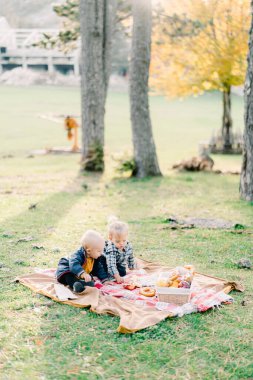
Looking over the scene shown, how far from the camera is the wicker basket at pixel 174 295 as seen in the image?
5.93 metres

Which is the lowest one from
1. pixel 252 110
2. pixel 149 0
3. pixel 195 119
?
pixel 195 119

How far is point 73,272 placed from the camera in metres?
6.38

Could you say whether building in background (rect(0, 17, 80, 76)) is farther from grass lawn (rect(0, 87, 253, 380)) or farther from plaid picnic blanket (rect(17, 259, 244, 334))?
plaid picnic blanket (rect(17, 259, 244, 334))

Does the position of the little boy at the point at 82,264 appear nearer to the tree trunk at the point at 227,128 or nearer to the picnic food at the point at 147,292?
the picnic food at the point at 147,292

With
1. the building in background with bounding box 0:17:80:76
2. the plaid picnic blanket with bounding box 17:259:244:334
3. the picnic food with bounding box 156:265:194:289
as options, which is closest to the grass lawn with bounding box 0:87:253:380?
the plaid picnic blanket with bounding box 17:259:244:334

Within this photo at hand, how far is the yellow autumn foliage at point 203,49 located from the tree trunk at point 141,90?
23.1 ft

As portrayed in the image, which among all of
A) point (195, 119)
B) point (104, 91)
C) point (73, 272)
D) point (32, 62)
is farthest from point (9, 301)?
point (32, 62)

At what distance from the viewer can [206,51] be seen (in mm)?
24312

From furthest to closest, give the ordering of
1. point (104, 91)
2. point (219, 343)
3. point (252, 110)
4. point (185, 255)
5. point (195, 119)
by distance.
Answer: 1. point (195, 119)
2. point (104, 91)
3. point (252, 110)
4. point (185, 255)
5. point (219, 343)

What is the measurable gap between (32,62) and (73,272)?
53.5 metres

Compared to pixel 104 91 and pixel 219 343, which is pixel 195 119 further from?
pixel 219 343

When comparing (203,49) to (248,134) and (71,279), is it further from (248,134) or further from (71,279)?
(71,279)

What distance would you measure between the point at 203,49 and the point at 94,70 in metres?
9.32

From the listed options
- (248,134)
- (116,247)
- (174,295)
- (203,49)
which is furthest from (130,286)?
(203,49)
